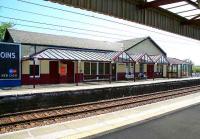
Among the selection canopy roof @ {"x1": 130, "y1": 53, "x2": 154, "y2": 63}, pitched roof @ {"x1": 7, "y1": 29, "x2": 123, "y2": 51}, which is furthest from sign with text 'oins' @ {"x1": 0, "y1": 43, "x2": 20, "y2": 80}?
canopy roof @ {"x1": 130, "y1": 53, "x2": 154, "y2": 63}

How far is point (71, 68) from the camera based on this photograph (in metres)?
32.7

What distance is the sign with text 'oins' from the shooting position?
71.2 ft

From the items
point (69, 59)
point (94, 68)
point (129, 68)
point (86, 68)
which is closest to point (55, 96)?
point (69, 59)

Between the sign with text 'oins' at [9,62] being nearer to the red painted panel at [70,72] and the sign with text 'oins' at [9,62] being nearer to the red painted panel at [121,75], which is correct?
the red painted panel at [70,72]

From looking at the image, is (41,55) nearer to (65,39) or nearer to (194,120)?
(65,39)

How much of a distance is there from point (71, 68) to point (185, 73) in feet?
103

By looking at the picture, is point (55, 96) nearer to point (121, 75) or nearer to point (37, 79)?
point (37, 79)

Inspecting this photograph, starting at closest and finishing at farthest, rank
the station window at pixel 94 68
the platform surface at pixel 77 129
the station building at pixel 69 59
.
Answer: the platform surface at pixel 77 129, the station building at pixel 69 59, the station window at pixel 94 68

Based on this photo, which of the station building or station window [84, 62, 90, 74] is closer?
the station building

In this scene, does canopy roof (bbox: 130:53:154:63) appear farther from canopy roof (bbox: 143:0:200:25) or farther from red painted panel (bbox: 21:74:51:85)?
canopy roof (bbox: 143:0:200:25)

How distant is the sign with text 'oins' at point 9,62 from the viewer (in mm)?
21703

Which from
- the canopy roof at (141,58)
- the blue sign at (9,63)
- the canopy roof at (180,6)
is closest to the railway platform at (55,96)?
the blue sign at (9,63)

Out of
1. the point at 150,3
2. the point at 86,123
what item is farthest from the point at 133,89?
the point at 86,123

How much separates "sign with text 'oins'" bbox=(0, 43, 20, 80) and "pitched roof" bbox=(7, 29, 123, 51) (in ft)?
21.9
